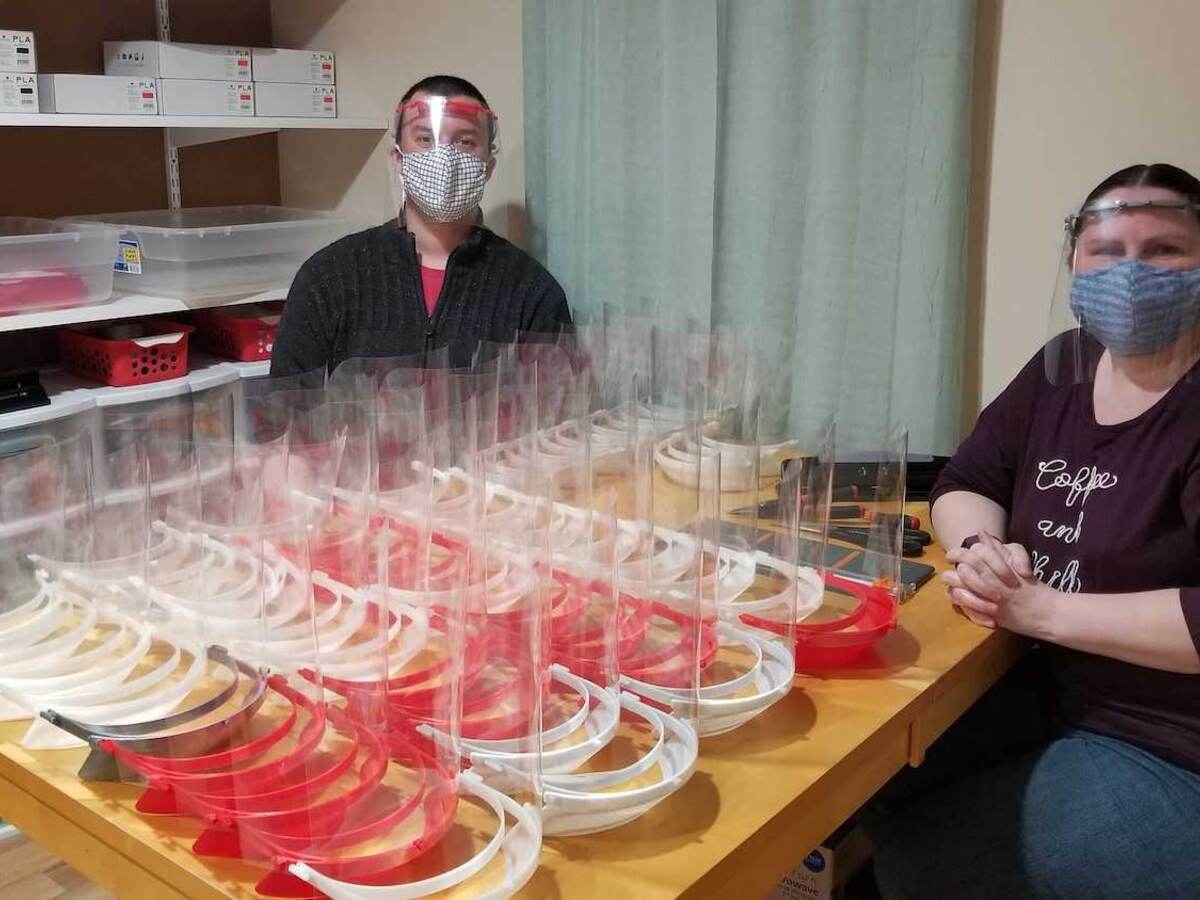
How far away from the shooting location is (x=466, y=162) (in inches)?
90.5

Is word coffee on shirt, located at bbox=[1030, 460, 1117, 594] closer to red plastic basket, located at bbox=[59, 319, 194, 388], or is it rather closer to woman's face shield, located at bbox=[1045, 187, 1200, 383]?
woman's face shield, located at bbox=[1045, 187, 1200, 383]

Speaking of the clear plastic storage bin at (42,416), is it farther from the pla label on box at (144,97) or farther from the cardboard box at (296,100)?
the cardboard box at (296,100)

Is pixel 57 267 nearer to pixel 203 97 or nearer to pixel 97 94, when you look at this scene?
pixel 97 94

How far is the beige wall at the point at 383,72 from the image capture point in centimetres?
276

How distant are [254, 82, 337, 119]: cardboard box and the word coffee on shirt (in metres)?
2.14

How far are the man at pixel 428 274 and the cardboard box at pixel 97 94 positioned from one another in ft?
A: 1.91

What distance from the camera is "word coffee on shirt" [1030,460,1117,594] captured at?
4.72ft

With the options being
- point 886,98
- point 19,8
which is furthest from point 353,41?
point 886,98

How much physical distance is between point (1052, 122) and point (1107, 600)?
40.8 inches

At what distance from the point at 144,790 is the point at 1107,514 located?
1.16m

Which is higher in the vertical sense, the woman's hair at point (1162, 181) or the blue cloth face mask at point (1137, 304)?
the woman's hair at point (1162, 181)

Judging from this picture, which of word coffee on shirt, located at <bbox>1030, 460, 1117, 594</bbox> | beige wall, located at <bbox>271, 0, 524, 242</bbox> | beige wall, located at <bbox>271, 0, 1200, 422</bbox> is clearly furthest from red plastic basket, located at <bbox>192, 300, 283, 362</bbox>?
word coffee on shirt, located at <bbox>1030, 460, 1117, 594</bbox>

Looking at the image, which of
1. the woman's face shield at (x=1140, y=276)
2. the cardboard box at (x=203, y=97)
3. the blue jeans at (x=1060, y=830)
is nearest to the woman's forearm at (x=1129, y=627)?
the blue jeans at (x=1060, y=830)

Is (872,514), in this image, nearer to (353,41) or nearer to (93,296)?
(93,296)
